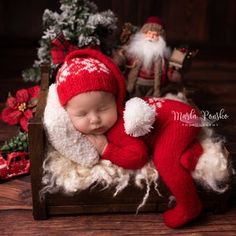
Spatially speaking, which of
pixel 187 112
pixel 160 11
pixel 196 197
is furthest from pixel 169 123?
pixel 160 11

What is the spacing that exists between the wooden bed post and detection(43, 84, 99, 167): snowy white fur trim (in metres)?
0.02

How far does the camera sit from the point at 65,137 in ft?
3.08

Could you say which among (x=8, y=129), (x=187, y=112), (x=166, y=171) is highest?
Result: (x=187, y=112)

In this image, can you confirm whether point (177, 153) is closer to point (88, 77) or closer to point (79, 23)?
point (88, 77)

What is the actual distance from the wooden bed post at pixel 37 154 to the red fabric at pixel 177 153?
A: 253 mm

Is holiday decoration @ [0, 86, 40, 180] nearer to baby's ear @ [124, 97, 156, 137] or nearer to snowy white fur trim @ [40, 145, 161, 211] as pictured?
snowy white fur trim @ [40, 145, 161, 211]

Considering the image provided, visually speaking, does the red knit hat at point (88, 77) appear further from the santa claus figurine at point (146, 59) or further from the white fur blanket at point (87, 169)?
the santa claus figurine at point (146, 59)

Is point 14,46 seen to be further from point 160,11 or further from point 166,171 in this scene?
point 166,171

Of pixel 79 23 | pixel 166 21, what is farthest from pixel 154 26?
pixel 166 21

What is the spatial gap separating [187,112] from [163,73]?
0.33m

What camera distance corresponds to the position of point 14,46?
2.26 meters

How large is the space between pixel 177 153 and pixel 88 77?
27cm

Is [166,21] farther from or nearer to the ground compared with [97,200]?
farther from the ground

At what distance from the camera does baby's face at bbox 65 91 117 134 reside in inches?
36.1
